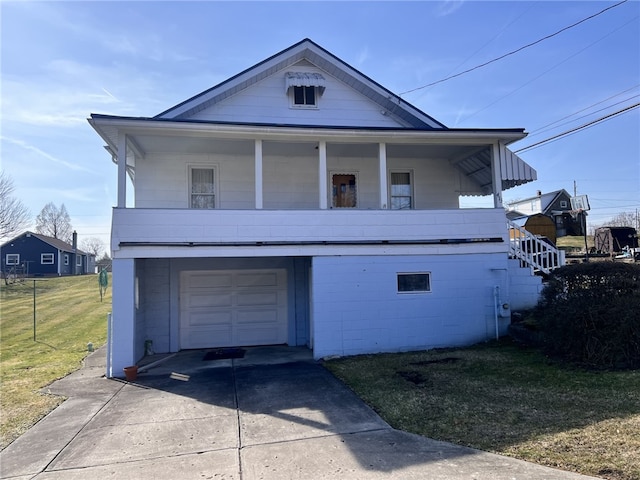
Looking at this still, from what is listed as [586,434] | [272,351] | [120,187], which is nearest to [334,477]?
[586,434]

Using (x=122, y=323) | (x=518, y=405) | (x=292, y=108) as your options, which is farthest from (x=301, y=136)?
(x=518, y=405)

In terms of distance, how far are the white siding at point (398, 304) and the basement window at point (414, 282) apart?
4.7 inches

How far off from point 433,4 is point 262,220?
23.7 ft

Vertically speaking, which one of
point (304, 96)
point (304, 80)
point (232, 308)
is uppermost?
point (304, 80)

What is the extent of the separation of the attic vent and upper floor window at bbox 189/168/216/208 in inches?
132

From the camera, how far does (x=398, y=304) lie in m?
9.84

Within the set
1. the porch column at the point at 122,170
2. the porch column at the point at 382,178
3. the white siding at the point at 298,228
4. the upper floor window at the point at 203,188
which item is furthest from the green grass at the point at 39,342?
Answer: the porch column at the point at 382,178

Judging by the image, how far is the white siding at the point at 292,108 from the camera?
11.5m

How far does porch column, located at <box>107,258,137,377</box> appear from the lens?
331 inches

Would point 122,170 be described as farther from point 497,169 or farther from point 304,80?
point 497,169

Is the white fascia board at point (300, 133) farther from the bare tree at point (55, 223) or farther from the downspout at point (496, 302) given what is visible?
the bare tree at point (55, 223)

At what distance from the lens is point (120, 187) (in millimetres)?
8883

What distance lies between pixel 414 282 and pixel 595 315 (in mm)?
3916

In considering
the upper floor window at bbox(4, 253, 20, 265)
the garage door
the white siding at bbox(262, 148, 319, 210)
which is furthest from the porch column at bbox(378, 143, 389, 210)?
the upper floor window at bbox(4, 253, 20, 265)
